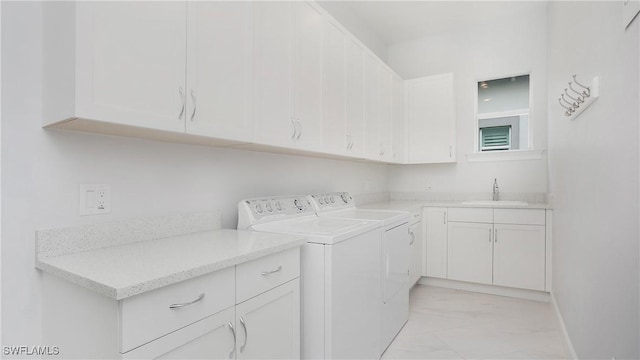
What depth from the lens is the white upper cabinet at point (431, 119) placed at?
3.83 meters

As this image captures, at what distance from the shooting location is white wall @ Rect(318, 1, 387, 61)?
3.22m

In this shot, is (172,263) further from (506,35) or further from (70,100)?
(506,35)

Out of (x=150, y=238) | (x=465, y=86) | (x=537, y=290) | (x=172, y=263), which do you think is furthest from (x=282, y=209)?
(x=465, y=86)

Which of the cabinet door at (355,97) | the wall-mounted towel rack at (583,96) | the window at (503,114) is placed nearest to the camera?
the wall-mounted towel rack at (583,96)

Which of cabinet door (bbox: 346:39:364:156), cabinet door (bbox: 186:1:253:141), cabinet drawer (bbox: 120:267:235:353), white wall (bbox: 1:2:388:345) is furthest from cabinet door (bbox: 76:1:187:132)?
cabinet door (bbox: 346:39:364:156)

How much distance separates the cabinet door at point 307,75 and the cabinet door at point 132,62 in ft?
2.58

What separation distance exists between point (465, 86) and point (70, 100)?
3.92m

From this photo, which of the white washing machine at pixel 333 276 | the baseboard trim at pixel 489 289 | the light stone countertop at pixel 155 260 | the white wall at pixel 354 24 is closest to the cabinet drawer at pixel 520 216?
the baseboard trim at pixel 489 289

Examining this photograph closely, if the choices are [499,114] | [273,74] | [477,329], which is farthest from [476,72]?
[273,74]

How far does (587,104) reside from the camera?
63.4 inches

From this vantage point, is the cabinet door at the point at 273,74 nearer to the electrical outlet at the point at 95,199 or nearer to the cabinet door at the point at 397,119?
the electrical outlet at the point at 95,199

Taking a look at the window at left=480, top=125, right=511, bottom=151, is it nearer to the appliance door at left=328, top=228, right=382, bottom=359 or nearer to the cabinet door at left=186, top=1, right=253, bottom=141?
the appliance door at left=328, top=228, right=382, bottom=359

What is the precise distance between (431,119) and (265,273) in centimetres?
316

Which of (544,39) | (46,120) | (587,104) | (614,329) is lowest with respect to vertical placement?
(614,329)
